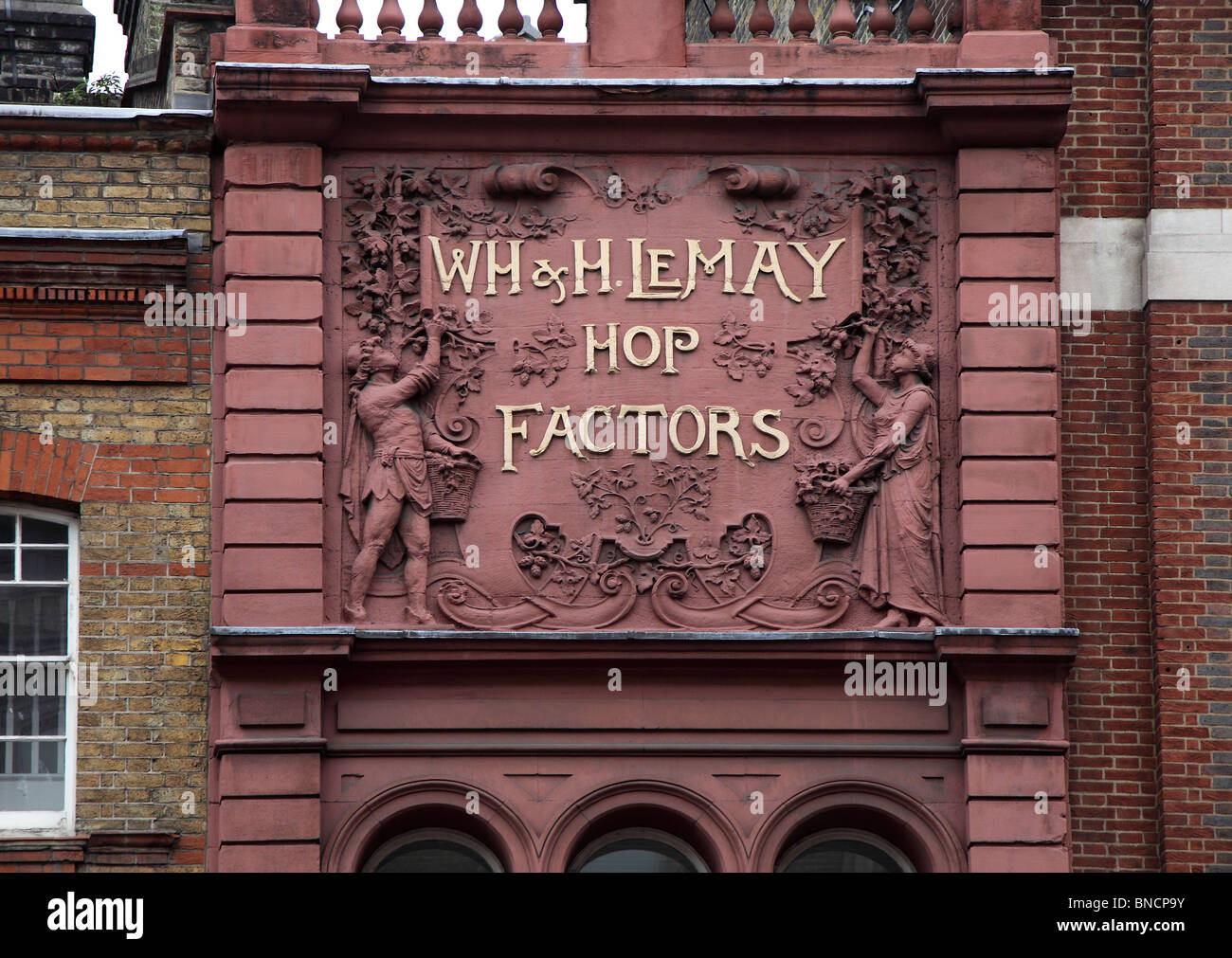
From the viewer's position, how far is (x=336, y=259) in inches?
665

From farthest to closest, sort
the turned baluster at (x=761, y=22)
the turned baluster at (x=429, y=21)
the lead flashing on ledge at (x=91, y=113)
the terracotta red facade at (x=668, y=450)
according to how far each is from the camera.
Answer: the turned baluster at (x=761, y=22) → the turned baluster at (x=429, y=21) → the lead flashing on ledge at (x=91, y=113) → the terracotta red facade at (x=668, y=450)

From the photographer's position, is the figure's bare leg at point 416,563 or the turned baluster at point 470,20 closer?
the figure's bare leg at point 416,563

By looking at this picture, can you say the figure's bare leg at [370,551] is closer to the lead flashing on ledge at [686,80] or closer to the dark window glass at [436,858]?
the dark window glass at [436,858]

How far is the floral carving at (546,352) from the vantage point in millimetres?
16797

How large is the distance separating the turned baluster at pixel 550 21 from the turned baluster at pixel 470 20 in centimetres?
45

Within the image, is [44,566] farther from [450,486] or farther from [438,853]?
[438,853]

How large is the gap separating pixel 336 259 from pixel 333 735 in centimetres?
337

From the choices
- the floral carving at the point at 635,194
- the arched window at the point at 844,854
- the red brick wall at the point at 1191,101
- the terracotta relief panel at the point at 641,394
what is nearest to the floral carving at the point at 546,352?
the terracotta relief panel at the point at 641,394

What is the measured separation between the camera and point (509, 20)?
1731 centimetres

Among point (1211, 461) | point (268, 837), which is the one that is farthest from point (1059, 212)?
point (268, 837)

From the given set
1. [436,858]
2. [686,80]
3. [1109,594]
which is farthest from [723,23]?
[436,858]

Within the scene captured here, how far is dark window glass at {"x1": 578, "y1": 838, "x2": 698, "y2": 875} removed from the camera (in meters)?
16.6
